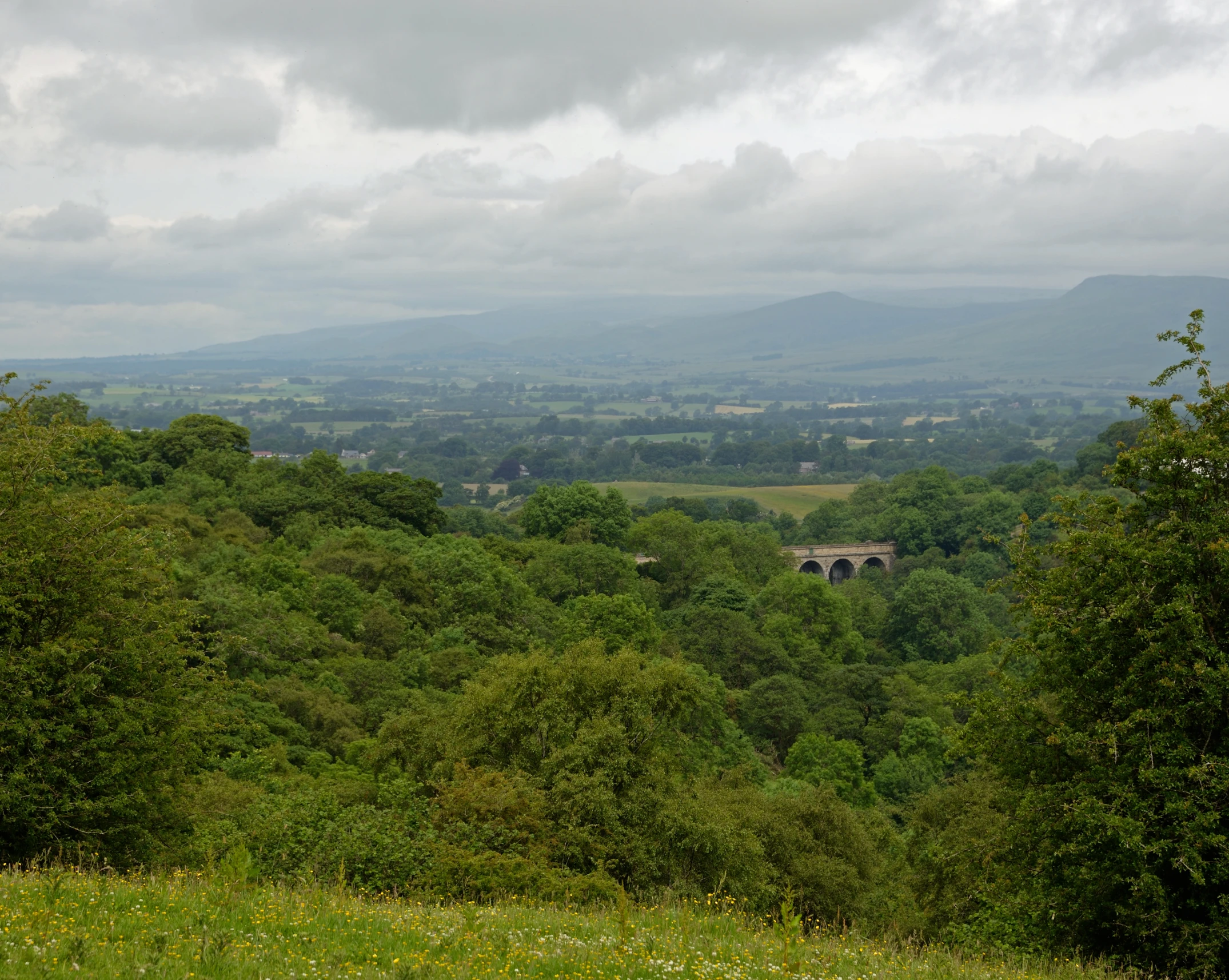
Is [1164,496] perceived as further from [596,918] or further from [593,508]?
[593,508]

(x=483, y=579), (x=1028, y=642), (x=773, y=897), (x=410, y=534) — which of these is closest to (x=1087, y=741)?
(x=1028, y=642)

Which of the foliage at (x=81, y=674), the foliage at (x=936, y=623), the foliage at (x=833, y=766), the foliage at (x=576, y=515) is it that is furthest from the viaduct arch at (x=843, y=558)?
the foliage at (x=81, y=674)

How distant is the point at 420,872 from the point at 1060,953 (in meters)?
8.18

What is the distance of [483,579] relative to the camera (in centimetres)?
4366

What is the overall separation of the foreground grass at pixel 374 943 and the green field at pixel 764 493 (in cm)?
11589

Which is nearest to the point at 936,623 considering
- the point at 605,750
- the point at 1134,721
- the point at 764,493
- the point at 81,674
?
the point at 605,750

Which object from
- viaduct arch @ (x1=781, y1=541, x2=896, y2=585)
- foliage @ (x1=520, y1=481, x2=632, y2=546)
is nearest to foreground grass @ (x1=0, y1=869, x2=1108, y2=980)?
foliage @ (x1=520, y1=481, x2=632, y2=546)

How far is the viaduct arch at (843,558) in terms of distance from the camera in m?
96.3

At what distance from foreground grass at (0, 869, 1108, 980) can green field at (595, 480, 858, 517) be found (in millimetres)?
115894

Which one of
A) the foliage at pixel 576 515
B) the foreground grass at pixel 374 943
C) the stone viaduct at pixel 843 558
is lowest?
the stone viaduct at pixel 843 558

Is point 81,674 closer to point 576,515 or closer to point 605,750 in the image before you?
point 605,750

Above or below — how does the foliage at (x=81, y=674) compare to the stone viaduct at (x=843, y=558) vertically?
above

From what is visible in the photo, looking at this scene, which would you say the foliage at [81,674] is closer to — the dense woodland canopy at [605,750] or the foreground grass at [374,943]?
the dense woodland canopy at [605,750]

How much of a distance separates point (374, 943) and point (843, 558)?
9247cm
